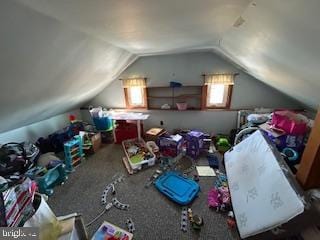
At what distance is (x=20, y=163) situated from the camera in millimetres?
2412

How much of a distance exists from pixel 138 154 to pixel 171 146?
662mm

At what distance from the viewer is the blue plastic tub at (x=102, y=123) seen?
3978mm

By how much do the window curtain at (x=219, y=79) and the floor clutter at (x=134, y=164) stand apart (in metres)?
0.98

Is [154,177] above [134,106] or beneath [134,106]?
beneath

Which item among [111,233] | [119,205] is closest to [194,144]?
[119,205]

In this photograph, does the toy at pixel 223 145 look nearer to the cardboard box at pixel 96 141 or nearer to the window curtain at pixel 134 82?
the window curtain at pixel 134 82

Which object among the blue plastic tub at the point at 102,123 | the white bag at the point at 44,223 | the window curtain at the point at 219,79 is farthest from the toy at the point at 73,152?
the window curtain at the point at 219,79

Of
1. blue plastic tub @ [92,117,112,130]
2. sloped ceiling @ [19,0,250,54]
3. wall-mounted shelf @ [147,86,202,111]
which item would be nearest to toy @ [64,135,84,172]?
blue plastic tub @ [92,117,112,130]

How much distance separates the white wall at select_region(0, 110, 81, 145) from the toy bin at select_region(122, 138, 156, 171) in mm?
1540

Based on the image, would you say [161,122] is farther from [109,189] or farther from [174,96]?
[109,189]

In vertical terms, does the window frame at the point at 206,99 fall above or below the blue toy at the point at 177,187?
above

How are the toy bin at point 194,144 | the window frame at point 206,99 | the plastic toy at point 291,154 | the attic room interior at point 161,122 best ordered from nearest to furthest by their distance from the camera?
the attic room interior at point 161,122 < the plastic toy at point 291,154 < the toy bin at point 194,144 < the window frame at point 206,99

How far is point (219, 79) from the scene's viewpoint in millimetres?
3719

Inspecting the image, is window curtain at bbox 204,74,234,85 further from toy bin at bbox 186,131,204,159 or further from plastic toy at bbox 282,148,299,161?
plastic toy at bbox 282,148,299,161
